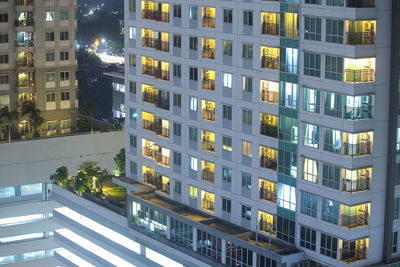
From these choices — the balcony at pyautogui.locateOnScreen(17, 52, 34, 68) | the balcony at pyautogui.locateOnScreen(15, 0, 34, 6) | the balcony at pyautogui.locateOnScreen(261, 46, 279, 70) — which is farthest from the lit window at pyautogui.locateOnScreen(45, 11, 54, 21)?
the balcony at pyautogui.locateOnScreen(261, 46, 279, 70)

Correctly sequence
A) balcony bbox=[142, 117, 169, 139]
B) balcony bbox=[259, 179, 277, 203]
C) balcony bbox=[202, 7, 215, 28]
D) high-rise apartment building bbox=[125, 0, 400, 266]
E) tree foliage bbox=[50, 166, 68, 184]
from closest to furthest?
high-rise apartment building bbox=[125, 0, 400, 266], balcony bbox=[259, 179, 277, 203], balcony bbox=[202, 7, 215, 28], balcony bbox=[142, 117, 169, 139], tree foliage bbox=[50, 166, 68, 184]

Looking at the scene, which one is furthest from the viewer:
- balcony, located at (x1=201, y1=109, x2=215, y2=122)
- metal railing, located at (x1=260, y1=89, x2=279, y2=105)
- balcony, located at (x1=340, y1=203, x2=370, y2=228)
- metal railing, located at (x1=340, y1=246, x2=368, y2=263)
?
balcony, located at (x1=201, y1=109, x2=215, y2=122)

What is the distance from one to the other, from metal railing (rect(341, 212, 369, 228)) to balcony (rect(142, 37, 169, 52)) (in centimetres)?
2019

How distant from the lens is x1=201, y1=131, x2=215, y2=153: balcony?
203 ft

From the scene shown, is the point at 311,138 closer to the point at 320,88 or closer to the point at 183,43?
the point at 320,88

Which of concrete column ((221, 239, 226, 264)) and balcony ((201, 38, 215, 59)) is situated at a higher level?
balcony ((201, 38, 215, 59))

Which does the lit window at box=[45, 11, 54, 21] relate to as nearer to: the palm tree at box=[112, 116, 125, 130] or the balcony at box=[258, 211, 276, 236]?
the palm tree at box=[112, 116, 125, 130]

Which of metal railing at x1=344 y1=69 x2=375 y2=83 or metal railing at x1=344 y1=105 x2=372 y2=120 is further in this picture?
metal railing at x1=344 y1=105 x2=372 y2=120

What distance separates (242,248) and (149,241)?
38.8 feet

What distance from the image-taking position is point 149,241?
67438 millimetres

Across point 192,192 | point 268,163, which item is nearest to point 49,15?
point 192,192

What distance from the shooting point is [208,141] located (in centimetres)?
6231

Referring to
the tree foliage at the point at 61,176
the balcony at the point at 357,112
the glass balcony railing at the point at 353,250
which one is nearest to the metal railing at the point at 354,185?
the glass balcony railing at the point at 353,250

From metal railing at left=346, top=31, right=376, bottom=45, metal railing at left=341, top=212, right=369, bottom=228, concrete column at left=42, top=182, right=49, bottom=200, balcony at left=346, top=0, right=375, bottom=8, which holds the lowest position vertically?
concrete column at left=42, top=182, right=49, bottom=200
